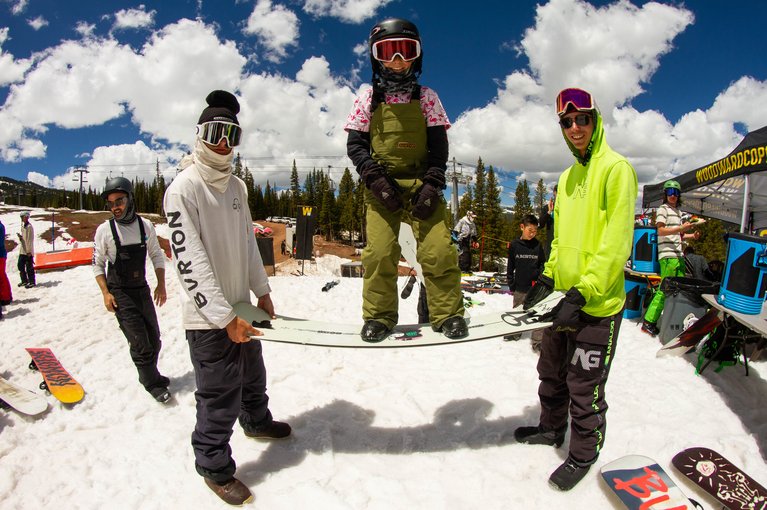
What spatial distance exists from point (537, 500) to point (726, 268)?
3.78m

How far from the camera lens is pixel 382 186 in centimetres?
327

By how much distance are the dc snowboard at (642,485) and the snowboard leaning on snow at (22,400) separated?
5.64 metres

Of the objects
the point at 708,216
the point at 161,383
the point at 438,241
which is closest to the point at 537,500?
the point at 438,241

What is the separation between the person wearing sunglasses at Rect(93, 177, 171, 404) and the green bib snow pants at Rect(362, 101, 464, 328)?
125 inches

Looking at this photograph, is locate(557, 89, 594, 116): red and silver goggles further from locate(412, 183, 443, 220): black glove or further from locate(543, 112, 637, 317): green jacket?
locate(412, 183, 443, 220): black glove

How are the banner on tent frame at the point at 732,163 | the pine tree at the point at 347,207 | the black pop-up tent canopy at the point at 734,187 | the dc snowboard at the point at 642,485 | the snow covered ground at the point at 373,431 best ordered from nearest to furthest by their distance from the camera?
the dc snowboard at the point at 642,485 → the snow covered ground at the point at 373,431 → the banner on tent frame at the point at 732,163 → the black pop-up tent canopy at the point at 734,187 → the pine tree at the point at 347,207

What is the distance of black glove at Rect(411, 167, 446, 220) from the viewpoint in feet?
10.8

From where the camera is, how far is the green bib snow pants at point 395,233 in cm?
339

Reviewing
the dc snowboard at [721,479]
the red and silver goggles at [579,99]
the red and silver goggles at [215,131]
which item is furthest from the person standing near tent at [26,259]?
the dc snowboard at [721,479]

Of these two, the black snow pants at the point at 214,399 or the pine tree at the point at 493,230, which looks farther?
the pine tree at the point at 493,230

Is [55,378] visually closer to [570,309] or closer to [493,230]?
[570,309]

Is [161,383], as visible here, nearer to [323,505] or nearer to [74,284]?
[323,505]

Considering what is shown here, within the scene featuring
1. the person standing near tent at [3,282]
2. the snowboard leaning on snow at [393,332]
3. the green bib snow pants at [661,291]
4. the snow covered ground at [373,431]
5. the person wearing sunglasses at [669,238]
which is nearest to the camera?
the snow covered ground at [373,431]

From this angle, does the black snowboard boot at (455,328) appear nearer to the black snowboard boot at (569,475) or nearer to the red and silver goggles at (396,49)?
the black snowboard boot at (569,475)
